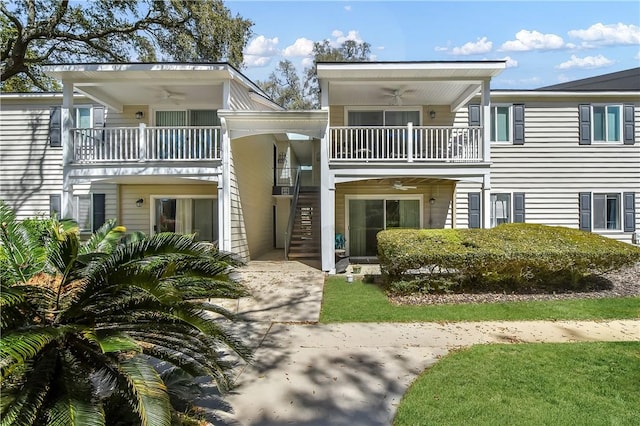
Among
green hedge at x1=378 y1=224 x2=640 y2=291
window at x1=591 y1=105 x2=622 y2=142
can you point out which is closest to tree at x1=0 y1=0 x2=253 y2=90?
green hedge at x1=378 y1=224 x2=640 y2=291

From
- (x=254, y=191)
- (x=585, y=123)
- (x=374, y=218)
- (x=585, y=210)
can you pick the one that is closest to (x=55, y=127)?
(x=254, y=191)

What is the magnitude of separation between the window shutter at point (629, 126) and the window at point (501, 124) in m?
3.92

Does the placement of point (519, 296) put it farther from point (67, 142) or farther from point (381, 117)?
point (67, 142)

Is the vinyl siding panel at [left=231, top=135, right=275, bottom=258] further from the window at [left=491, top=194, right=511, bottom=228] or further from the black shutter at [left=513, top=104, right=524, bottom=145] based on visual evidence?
the black shutter at [left=513, top=104, right=524, bottom=145]

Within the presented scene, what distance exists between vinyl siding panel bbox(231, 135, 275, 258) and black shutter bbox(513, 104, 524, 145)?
29.9 feet

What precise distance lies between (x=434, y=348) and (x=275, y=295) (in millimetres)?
4160

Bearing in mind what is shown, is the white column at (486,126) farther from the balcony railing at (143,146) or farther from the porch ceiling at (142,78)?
the balcony railing at (143,146)

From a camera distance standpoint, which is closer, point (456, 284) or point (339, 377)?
point (339, 377)

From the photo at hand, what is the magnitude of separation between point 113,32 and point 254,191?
8.20 m

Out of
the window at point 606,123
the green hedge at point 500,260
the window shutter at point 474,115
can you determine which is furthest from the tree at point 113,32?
the window at point 606,123

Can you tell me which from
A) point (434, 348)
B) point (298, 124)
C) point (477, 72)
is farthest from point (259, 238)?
point (434, 348)

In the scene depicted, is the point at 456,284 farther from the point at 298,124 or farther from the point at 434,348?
the point at 298,124

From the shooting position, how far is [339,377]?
4586 millimetres

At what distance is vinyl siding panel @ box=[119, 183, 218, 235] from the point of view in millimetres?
13008
